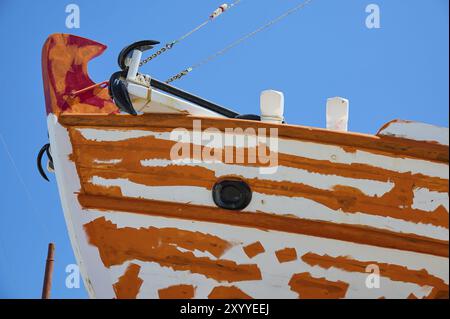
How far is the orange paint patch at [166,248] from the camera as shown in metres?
5.19

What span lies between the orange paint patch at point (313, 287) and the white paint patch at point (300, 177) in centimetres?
55

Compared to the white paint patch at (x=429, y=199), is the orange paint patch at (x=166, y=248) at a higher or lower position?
lower

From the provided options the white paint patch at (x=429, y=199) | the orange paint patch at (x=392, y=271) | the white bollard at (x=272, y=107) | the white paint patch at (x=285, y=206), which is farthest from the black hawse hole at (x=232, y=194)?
the white paint patch at (x=429, y=199)

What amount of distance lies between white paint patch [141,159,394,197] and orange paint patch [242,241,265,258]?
0.40m

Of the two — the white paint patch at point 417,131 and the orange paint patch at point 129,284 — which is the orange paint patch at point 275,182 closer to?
the white paint patch at point 417,131

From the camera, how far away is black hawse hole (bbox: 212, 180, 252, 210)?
518cm

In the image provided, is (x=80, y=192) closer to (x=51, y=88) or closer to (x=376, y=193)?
(x=51, y=88)

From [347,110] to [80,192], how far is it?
70.6 inches

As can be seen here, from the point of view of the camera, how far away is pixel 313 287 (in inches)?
201

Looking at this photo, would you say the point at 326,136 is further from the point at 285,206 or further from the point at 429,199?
the point at 429,199

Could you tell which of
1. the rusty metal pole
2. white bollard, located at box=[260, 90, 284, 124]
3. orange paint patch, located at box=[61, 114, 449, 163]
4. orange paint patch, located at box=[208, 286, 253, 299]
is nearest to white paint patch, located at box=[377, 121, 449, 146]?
orange paint patch, located at box=[61, 114, 449, 163]

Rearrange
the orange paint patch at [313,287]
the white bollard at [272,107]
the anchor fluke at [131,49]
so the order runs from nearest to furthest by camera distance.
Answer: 1. the orange paint patch at [313,287]
2. the white bollard at [272,107]
3. the anchor fluke at [131,49]

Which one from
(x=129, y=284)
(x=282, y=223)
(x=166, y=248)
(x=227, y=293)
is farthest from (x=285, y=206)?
(x=129, y=284)

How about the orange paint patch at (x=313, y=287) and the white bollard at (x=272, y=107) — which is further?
the white bollard at (x=272, y=107)
